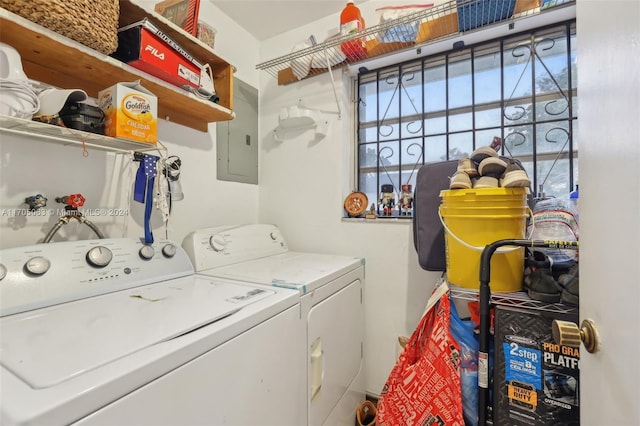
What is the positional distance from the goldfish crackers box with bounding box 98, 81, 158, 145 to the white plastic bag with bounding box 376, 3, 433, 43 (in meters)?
1.29

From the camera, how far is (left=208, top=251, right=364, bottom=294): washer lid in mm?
1129

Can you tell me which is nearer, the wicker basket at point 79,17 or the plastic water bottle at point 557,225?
the wicker basket at point 79,17

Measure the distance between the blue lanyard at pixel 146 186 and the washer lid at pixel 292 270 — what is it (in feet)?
1.02

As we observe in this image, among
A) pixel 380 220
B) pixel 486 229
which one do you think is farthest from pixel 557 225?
pixel 380 220

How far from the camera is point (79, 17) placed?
873 millimetres

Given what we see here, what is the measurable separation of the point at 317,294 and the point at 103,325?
2.28ft

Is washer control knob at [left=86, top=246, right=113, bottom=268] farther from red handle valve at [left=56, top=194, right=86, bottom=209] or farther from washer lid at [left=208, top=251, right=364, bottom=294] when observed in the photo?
washer lid at [left=208, top=251, right=364, bottom=294]

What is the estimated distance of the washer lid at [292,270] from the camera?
1.13 m

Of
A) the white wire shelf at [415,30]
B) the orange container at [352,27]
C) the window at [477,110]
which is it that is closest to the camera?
the white wire shelf at [415,30]

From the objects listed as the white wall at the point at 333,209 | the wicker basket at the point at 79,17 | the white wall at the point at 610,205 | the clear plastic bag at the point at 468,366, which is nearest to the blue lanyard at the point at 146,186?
the wicker basket at the point at 79,17

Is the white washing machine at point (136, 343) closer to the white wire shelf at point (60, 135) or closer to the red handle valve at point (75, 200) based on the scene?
the red handle valve at point (75, 200)

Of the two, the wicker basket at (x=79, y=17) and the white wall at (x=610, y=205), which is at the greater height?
the wicker basket at (x=79, y=17)

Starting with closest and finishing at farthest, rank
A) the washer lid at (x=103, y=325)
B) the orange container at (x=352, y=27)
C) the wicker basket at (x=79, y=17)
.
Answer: the washer lid at (x=103, y=325)
the wicker basket at (x=79, y=17)
the orange container at (x=352, y=27)

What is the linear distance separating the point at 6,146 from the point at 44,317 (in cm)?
71
